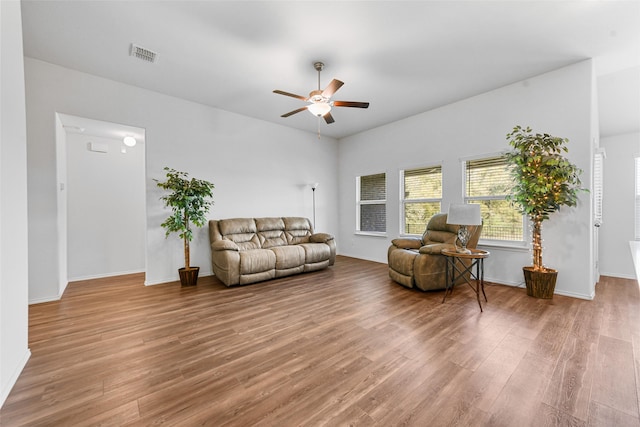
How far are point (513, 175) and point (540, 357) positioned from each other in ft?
8.09

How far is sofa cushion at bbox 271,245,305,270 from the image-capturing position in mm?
4199

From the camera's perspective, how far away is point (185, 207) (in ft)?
12.6

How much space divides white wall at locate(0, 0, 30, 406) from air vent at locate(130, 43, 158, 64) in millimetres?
1080

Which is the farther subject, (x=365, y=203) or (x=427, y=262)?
(x=365, y=203)

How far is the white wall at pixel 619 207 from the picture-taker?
4488 mm

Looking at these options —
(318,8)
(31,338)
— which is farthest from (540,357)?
(31,338)

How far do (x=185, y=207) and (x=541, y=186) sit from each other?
487 centimetres

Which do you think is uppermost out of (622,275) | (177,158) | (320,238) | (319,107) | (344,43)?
(344,43)

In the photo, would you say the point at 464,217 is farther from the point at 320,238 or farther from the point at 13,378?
the point at 13,378

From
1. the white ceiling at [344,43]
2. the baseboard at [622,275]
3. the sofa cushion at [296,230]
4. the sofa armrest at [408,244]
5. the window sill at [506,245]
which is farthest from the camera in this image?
the sofa cushion at [296,230]

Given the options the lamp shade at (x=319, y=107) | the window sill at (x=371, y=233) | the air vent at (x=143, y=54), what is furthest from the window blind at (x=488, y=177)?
the air vent at (x=143, y=54)

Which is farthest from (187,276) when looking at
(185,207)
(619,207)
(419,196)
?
(619,207)

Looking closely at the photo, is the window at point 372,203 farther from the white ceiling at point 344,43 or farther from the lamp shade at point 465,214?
the lamp shade at point 465,214

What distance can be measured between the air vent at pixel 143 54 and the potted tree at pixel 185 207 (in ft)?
4.98
